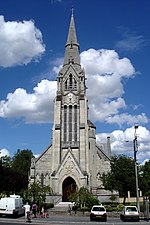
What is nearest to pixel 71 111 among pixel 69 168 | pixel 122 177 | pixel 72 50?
pixel 69 168

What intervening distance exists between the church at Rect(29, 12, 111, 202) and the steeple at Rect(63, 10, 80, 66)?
0.33m

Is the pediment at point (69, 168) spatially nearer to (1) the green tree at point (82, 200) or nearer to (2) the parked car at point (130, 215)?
(1) the green tree at point (82, 200)

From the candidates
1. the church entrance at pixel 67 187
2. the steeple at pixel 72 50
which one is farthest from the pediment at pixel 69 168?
the steeple at pixel 72 50

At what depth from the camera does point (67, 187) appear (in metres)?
55.3

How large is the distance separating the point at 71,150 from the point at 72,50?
73.4 feet

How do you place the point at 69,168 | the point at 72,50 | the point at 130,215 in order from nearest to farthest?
the point at 130,215 → the point at 69,168 → the point at 72,50

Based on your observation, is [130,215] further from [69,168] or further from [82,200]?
[69,168]

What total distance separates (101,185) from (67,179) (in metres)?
7.04

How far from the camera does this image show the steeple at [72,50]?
6425cm

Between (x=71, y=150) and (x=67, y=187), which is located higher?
(x=71, y=150)

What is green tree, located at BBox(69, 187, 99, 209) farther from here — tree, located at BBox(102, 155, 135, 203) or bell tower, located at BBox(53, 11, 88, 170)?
bell tower, located at BBox(53, 11, 88, 170)

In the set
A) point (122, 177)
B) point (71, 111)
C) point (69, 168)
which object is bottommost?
point (122, 177)

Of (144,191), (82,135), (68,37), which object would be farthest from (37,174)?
(68,37)

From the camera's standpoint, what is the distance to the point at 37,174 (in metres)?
58.5
